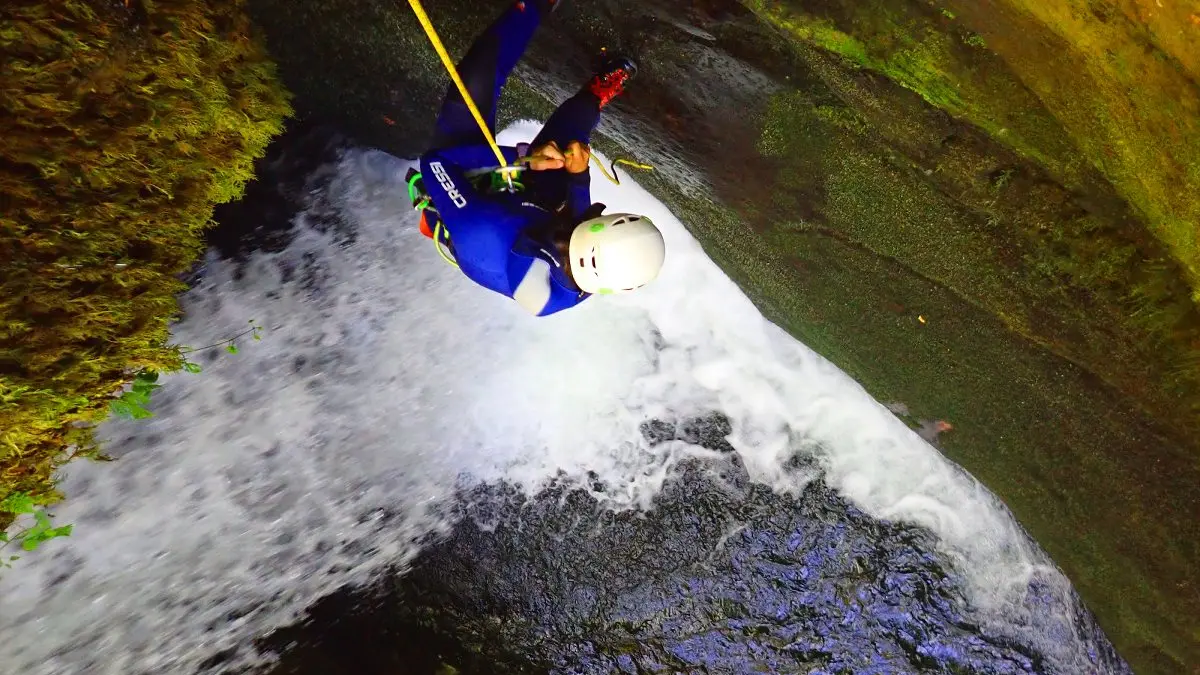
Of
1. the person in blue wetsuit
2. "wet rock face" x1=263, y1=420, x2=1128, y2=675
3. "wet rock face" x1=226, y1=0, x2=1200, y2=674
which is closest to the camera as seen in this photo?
the person in blue wetsuit

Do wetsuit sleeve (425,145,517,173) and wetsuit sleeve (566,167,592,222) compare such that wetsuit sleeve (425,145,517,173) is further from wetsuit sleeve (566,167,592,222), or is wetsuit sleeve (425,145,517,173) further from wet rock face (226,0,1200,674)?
wet rock face (226,0,1200,674)

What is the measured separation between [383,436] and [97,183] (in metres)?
2.04

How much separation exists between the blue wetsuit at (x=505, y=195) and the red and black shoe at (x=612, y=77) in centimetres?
6

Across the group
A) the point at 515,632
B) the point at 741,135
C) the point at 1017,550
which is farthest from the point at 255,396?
the point at 1017,550

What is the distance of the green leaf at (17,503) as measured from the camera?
2.39 meters

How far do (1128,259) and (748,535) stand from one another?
2573mm

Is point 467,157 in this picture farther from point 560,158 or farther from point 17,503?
point 17,503

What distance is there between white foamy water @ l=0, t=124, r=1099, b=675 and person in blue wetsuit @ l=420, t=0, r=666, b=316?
0.96 meters

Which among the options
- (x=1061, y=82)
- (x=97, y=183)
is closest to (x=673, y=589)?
(x=1061, y=82)

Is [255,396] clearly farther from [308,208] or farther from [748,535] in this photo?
[748,535]

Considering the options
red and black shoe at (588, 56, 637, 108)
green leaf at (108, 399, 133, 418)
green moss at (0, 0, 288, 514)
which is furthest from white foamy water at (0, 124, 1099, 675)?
red and black shoe at (588, 56, 637, 108)

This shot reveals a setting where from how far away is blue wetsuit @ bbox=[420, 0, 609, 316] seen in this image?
2.25 metres

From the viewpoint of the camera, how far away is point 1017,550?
351cm

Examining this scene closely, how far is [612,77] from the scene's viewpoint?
2.75 meters
